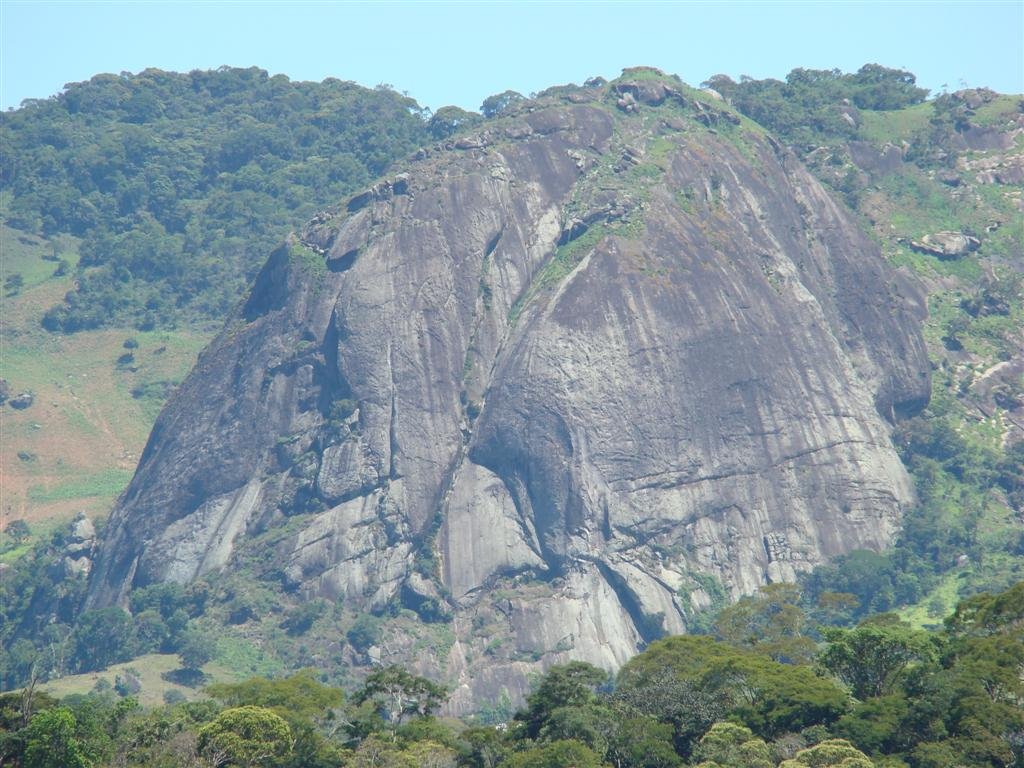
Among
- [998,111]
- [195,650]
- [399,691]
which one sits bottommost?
[399,691]

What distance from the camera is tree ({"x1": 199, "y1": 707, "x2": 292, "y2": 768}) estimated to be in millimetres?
72500

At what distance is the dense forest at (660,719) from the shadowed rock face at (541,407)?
34.2 m

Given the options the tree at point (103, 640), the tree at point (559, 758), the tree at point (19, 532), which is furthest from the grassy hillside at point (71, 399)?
the tree at point (559, 758)

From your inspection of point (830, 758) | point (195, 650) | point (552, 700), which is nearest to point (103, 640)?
point (195, 650)

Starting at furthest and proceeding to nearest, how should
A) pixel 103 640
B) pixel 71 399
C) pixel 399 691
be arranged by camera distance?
pixel 71 399, pixel 103 640, pixel 399 691

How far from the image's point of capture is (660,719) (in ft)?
260

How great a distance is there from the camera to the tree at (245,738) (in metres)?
72.5

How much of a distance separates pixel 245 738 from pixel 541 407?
59803mm

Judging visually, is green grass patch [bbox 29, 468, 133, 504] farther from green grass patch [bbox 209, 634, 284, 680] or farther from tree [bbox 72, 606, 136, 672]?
green grass patch [bbox 209, 634, 284, 680]

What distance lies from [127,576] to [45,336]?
51.3 metres

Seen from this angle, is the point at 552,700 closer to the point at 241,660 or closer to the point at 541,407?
the point at 241,660

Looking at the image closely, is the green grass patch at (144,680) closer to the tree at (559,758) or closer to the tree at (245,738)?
the tree at (245,738)

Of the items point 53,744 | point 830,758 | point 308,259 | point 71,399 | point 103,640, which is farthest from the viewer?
point 71,399

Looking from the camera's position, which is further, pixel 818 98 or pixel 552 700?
pixel 818 98
